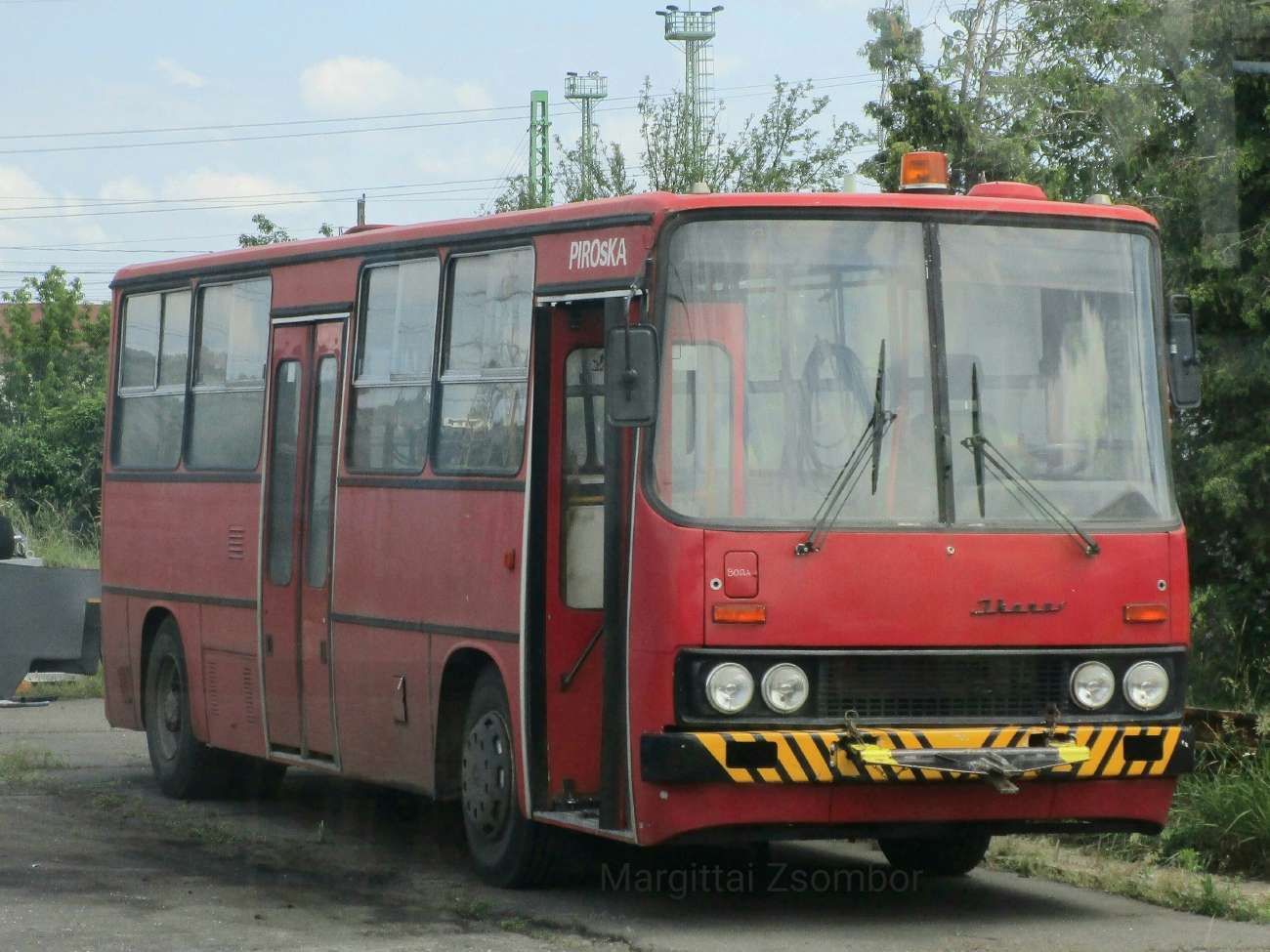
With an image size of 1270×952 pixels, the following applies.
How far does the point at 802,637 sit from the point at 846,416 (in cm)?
87

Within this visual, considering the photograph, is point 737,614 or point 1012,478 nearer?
point 737,614

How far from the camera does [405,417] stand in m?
9.99

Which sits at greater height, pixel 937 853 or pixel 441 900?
pixel 937 853

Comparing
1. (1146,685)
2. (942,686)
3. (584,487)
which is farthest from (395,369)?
(1146,685)

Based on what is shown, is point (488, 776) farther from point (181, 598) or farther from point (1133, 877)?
point (181, 598)

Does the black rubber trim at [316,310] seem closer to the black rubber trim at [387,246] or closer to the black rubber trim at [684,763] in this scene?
the black rubber trim at [387,246]

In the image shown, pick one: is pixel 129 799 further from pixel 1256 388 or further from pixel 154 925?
pixel 1256 388

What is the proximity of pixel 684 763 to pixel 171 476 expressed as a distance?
587cm

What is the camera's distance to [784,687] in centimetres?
773

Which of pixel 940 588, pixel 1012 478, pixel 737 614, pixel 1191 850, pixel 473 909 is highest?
pixel 1012 478

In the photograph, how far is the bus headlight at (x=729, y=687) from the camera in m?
7.70

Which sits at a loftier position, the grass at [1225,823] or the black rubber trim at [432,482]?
the black rubber trim at [432,482]

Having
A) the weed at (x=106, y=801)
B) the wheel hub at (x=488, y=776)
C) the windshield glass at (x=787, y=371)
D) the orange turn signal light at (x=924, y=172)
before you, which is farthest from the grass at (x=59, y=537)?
the windshield glass at (x=787, y=371)

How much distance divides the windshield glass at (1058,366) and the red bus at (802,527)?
1 centimetres
